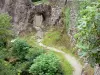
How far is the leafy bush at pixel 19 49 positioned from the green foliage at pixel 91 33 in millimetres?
14664

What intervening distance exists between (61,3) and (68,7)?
8.07 feet

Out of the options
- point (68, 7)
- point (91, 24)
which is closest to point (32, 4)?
point (68, 7)

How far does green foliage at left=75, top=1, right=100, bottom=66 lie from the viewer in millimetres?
5488

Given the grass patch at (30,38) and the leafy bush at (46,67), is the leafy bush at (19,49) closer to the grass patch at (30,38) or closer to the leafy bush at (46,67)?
the leafy bush at (46,67)

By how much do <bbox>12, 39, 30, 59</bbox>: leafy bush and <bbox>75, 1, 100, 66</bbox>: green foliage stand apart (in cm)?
1466

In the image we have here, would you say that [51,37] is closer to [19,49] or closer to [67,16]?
[67,16]

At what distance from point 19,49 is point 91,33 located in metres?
15.4

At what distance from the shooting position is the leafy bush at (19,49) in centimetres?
2047

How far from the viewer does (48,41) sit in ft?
83.1

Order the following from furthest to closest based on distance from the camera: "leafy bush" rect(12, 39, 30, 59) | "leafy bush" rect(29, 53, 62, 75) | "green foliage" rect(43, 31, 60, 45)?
"green foliage" rect(43, 31, 60, 45) → "leafy bush" rect(12, 39, 30, 59) → "leafy bush" rect(29, 53, 62, 75)

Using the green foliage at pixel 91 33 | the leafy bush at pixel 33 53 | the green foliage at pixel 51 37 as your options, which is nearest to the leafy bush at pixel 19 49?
the leafy bush at pixel 33 53

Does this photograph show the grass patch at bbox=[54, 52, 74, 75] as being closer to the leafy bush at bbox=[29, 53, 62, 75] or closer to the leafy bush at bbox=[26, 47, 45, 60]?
the leafy bush at bbox=[29, 53, 62, 75]

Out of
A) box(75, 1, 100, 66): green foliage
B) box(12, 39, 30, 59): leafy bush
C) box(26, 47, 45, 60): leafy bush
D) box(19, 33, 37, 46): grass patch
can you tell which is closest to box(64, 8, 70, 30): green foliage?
box(19, 33, 37, 46): grass patch

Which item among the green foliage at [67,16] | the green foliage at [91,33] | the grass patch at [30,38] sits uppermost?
the green foliage at [91,33]
